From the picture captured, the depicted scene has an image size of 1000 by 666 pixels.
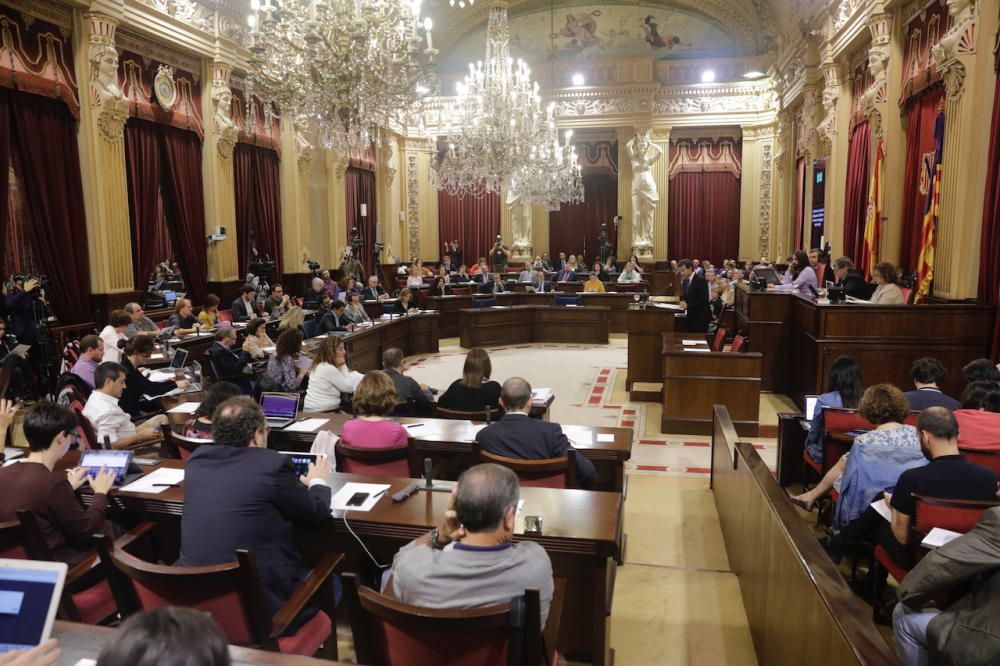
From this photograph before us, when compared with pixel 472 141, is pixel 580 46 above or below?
above

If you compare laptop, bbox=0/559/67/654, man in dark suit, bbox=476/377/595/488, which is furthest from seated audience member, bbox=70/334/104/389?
laptop, bbox=0/559/67/654

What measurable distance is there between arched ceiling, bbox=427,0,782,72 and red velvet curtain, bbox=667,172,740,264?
3.07 meters

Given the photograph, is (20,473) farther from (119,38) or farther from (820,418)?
(119,38)

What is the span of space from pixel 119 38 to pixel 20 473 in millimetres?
7841

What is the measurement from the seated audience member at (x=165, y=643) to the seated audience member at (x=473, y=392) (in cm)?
360

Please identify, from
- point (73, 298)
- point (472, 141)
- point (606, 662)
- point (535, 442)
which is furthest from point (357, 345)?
point (606, 662)

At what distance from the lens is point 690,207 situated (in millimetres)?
18500

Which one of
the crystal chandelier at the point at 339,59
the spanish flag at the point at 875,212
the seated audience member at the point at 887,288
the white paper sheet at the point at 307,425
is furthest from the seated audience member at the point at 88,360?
the spanish flag at the point at 875,212

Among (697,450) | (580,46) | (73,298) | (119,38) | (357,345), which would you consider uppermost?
(580,46)

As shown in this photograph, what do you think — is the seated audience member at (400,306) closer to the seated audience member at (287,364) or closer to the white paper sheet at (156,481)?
the seated audience member at (287,364)

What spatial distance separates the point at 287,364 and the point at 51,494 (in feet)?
10.1

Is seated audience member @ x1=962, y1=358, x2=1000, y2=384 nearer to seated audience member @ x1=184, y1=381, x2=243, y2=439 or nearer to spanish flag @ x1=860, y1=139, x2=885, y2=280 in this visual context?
seated audience member @ x1=184, y1=381, x2=243, y2=439

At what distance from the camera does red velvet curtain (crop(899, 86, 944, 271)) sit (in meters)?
7.55

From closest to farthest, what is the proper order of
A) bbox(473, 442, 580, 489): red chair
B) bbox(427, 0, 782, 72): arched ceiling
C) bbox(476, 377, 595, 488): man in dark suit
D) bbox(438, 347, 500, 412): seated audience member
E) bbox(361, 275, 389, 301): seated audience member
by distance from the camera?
1. bbox(473, 442, 580, 489): red chair
2. bbox(476, 377, 595, 488): man in dark suit
3. bbox(438, 347, 500, 412): seated audience member
4. bbox(361, 275, 389, 301): seated audience member
5. bbox(427, 0, 782, 72): arched ceiling
